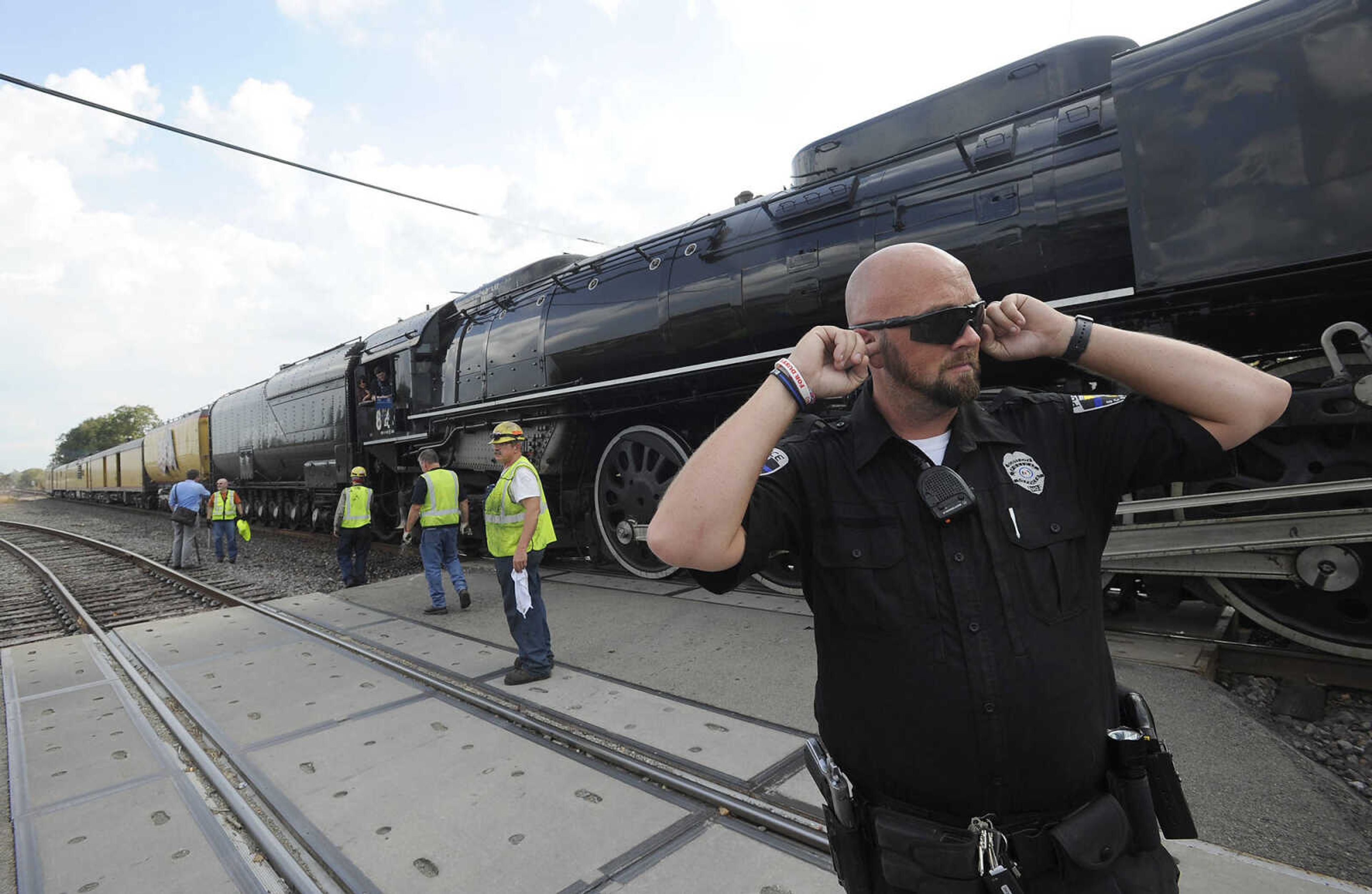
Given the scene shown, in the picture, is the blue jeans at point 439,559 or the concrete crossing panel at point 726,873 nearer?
the concrete crossing panel at point 726,873

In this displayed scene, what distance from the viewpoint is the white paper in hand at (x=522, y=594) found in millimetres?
4137

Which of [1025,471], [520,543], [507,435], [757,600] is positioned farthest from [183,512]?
[1025,471]

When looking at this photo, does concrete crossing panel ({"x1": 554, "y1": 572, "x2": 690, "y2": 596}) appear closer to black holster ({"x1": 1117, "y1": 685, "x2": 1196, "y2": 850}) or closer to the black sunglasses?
black holster ({"x1": 1117, "y1": 685, "x2": 1196, "y2": 850})

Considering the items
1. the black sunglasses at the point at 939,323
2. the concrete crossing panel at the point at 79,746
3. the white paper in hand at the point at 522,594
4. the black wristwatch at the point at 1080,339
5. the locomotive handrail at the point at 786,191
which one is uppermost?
the locomotive handrail at the point at 786,191

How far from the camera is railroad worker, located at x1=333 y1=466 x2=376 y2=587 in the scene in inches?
313

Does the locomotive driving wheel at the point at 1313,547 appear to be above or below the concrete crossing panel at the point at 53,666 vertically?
above

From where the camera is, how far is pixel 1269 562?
3383 millimetres

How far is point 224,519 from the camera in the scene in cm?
1172

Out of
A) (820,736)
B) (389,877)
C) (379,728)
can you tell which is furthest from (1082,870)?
(379,728)

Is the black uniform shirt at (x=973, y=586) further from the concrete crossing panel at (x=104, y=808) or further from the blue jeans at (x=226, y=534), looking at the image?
the blue jeans at (x=226, y=534)

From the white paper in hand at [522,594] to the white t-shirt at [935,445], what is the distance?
3.32 m

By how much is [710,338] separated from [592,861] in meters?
4.12

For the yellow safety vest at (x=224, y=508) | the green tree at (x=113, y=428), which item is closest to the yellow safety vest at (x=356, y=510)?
the yellow safety vest at (x=224, y=508)

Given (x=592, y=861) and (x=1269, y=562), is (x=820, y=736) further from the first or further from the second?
(x=1269, y=562)
